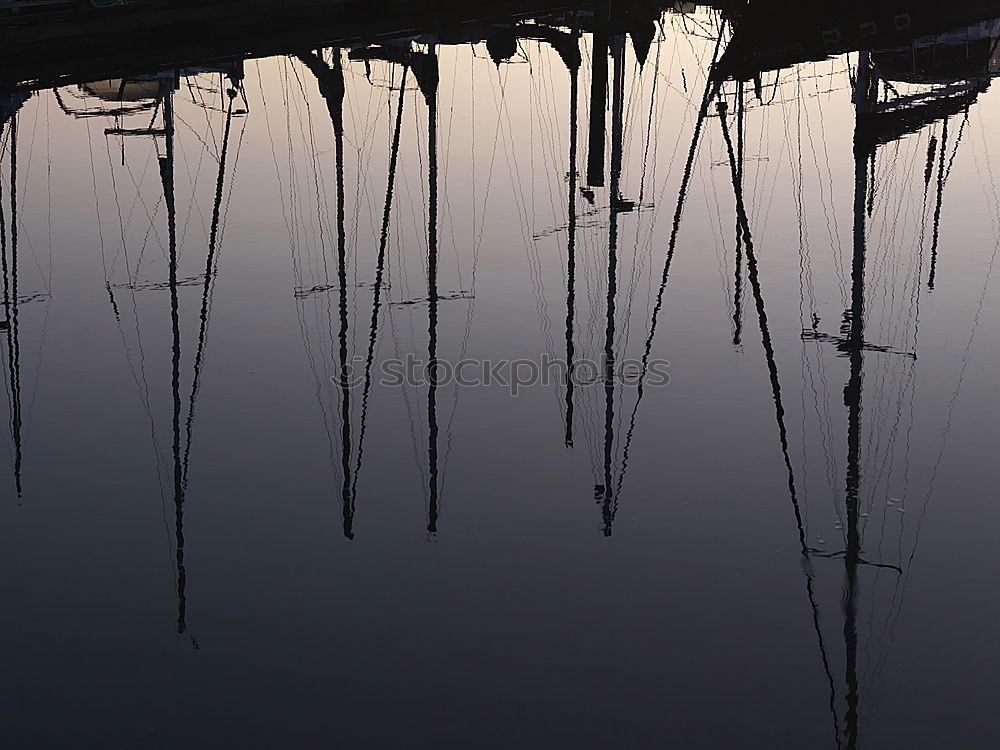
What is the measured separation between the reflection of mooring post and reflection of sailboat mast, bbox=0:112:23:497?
8.54 metres

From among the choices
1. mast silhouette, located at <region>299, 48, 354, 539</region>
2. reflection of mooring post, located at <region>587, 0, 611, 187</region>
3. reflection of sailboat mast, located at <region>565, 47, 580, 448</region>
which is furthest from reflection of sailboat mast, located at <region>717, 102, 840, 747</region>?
mast silhouette, located at <region>299, 48, 354, 539</region>

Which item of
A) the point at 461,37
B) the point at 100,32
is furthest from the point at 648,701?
the point at 461,37

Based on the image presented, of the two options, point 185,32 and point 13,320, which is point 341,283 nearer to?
point 13,320

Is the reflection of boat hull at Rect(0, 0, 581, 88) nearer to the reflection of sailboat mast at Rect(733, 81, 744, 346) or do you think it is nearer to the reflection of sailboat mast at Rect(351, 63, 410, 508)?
the reflection of sailboat mast at Rect(351, 63, 410, 508)

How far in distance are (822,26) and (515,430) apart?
17.3 metres

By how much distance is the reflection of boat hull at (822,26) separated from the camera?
26.5m

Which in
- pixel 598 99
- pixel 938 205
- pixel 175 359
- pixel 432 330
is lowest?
pixel 175 359

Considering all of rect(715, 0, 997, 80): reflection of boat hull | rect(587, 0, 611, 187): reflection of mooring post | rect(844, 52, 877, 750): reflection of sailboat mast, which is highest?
rect(715, 0, 997, 80): reflection of boat hull

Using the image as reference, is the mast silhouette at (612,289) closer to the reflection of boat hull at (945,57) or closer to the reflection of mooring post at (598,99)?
the reflection of mooring post at (598,99)

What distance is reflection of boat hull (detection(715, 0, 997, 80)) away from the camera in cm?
2655

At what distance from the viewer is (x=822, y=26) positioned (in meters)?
28.2

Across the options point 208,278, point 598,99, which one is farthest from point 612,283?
point 598,99

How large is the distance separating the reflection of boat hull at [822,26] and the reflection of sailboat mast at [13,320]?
39.0ft

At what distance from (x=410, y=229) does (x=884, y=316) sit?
22.7 feet
